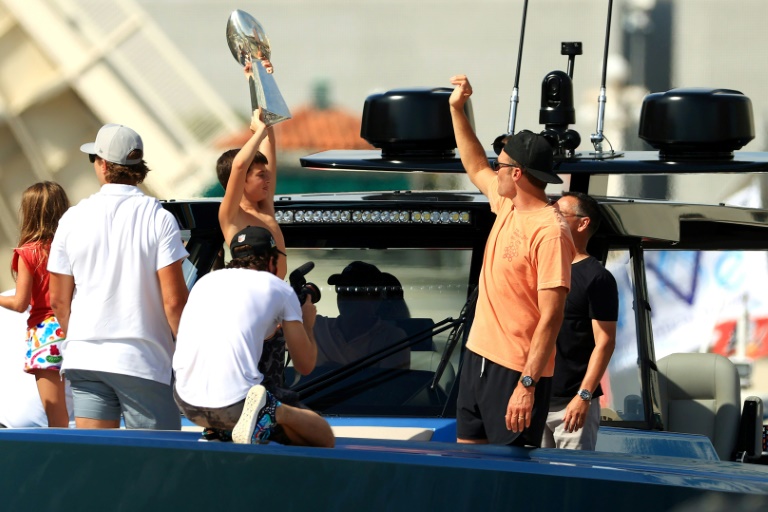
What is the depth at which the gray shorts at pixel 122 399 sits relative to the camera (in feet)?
16.1

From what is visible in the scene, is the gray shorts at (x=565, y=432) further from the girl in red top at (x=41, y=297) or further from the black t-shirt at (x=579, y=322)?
the girl in red top at (x=41, y=297)

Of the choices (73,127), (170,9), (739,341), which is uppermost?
(170,9)

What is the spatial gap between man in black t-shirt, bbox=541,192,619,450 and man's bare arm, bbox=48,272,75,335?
5.58 ft

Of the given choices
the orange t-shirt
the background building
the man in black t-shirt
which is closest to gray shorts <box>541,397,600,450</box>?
the man in black t-shirt

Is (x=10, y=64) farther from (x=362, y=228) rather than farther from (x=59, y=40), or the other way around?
(x=362, y=228)

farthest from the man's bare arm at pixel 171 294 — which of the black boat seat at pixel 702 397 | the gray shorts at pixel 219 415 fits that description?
the black boat seat at pixel 702 397

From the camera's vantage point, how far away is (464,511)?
11.4ft

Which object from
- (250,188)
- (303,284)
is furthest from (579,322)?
(250,188)

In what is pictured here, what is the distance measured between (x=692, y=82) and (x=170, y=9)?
8.45 m

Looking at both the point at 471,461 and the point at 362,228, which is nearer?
the point at 471,461

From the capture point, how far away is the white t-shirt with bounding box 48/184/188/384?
4930 mm

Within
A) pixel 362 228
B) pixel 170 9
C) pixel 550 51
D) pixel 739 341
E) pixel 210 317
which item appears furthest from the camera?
pixel 170 9

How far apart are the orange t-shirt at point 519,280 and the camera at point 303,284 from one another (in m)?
0.56

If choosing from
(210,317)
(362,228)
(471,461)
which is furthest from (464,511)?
(362,228)
